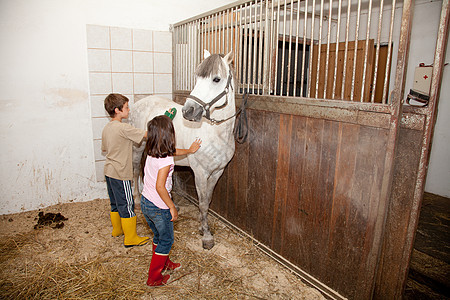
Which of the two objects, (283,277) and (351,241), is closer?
(351,241)

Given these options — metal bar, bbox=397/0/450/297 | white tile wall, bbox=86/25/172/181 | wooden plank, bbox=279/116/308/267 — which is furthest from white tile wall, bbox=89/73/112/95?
metal bar, bbox=397/0/450/297

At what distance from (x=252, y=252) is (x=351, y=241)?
944 millimetres

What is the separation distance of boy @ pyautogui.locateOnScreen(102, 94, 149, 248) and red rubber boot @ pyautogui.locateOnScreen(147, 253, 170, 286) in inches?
23.4

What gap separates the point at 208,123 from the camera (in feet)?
7.75

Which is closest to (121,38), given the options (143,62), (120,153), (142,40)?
(142,40)

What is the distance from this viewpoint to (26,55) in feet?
9.48

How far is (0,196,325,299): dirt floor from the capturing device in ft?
6.27

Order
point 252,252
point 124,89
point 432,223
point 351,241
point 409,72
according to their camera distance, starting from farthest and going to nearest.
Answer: point 409,72 < point 124,89 < point 432,223 < point 252,252 < point 351,241

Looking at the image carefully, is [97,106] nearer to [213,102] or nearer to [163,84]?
[163,84]

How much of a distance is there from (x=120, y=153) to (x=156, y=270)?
0.96 m

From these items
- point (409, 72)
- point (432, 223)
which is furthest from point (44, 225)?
point (409, 72)

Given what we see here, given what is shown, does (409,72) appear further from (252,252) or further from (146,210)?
(146,210)

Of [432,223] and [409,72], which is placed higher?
[409,72]

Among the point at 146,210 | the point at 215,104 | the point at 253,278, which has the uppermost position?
the point at 215,104
